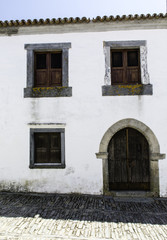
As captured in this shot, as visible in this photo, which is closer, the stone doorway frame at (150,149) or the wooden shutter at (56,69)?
the stone doorway frame at (150,149)

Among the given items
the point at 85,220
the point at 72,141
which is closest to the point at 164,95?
the point at 72,141

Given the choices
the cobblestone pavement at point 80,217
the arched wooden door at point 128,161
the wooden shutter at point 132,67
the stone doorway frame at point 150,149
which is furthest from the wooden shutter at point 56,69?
the cobblestone pavement at point 80,217

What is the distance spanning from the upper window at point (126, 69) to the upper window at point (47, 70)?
1.38 metres

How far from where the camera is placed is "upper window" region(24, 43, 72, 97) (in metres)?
6.11

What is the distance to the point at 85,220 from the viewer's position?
4270mm

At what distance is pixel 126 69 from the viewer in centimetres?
621

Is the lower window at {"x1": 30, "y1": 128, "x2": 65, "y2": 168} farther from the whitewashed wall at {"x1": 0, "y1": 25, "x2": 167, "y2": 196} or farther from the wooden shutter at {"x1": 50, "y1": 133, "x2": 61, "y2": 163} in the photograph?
the whitewashed wall at {"x1": 0, "y1": 25, "x2": 167, "y2": 196}

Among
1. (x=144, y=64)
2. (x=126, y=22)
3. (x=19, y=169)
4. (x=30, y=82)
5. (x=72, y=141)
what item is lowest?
(x=19, y=169)

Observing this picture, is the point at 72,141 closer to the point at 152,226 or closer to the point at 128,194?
the point at 128,194

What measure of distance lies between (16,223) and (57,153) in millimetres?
2436

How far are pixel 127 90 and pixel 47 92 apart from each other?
2.70m

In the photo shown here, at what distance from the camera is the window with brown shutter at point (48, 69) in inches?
249

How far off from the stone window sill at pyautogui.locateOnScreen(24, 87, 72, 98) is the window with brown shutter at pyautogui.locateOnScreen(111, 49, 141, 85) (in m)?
1.66

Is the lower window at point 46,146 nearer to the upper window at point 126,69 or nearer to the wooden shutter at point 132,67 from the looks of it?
the upper window at point 126,69
